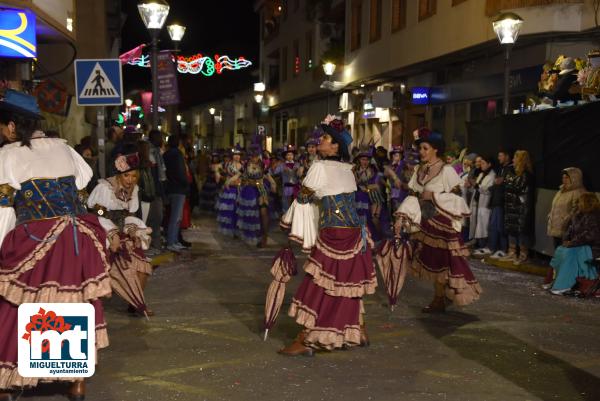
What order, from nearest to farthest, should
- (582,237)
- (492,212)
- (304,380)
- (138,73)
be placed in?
1. (304,380)
2. (582,237)
3. (492,212)
4. (138,73)

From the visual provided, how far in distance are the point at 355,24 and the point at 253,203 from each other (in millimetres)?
16811

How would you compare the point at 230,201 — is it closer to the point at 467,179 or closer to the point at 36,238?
the point at 467,179

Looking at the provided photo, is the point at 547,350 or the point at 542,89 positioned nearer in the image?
the point at 547,350

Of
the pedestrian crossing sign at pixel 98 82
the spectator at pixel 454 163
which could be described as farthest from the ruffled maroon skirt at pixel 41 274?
the spectator at pixel 454 163

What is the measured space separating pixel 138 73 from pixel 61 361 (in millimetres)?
61723

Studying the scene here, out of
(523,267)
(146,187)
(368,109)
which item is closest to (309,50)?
(368,109)

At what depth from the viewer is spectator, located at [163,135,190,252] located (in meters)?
14.1

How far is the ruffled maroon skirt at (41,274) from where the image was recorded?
17.9 feet

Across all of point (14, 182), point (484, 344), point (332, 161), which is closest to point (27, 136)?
point (14, 182)

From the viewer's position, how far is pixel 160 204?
44.1 ft

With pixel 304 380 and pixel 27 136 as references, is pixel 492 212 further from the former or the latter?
pixel 27 136

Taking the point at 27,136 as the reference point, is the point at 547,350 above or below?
below

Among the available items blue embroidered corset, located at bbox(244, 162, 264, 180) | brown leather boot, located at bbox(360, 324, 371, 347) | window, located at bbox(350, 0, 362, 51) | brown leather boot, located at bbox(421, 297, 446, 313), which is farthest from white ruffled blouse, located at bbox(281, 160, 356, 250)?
window, located at bbox(350, 0, 362, 51)

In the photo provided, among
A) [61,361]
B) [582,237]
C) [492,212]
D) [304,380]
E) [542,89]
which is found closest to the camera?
[61,361]
